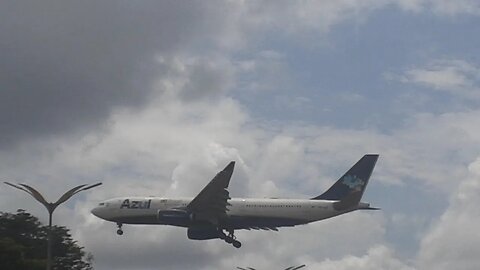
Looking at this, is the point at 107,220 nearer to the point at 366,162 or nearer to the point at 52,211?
the point at 366,162

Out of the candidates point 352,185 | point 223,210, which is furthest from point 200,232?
point 352,185

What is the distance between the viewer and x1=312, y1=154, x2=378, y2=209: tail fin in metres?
117

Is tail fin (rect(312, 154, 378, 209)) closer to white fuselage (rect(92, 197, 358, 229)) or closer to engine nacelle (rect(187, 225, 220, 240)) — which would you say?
white fuselage (rect(92, 197, 358, 229))

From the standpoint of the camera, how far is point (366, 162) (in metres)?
125

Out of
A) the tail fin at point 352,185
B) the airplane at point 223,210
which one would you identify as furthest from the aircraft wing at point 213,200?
the tail fin at point 352,185

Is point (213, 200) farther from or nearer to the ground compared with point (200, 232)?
farther from the ground

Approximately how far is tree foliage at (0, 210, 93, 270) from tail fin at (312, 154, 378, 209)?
28151 millimetres

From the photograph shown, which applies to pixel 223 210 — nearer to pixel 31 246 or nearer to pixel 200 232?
pixel 200 232

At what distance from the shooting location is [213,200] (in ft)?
376

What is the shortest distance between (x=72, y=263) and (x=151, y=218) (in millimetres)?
Answer: 13508

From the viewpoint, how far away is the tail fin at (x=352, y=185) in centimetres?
11715

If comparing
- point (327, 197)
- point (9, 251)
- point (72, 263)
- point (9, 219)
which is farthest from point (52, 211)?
point (327, 197)

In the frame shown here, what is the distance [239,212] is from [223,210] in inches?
91.3

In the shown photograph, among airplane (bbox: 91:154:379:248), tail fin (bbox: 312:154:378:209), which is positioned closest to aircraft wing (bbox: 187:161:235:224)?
airplane (bbox: 91:154:379:248)
